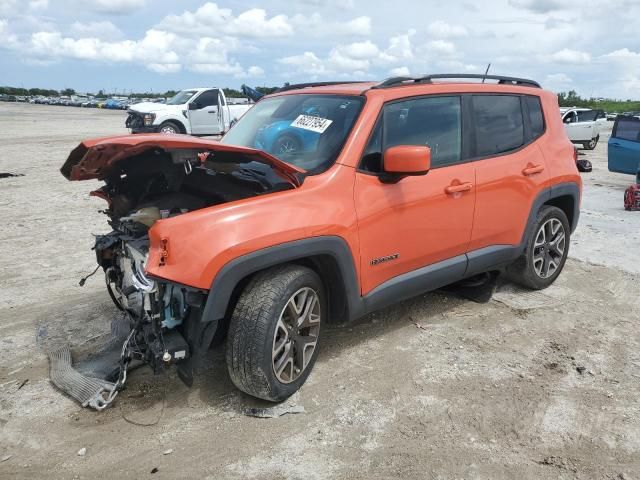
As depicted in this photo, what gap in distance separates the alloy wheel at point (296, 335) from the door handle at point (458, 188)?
4.20ft

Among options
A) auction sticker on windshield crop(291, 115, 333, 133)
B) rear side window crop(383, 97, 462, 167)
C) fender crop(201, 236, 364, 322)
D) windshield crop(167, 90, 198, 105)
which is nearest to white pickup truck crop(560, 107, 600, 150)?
windshield crop(167, 90, 198, 105)

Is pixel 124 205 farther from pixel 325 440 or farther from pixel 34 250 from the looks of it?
pixel 34 250

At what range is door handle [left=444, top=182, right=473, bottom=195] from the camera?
389 cm

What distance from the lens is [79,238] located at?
6.73 m

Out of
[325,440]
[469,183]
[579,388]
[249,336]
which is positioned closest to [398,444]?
[325,440]

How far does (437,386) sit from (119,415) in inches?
76.0

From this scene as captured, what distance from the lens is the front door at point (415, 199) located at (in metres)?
3.48

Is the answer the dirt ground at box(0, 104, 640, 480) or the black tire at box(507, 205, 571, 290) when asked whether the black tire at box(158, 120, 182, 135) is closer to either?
the dirt ground at box(0, 104, 640, 480)

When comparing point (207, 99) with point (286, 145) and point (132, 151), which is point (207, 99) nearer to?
point (286, 145)

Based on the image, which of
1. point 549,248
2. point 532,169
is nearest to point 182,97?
point 549,248

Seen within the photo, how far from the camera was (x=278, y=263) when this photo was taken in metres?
3.08

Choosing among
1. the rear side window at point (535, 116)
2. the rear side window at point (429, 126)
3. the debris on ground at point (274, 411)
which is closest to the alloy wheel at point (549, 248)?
the rear side window at point (535, 116)

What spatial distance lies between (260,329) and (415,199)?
1.41 m

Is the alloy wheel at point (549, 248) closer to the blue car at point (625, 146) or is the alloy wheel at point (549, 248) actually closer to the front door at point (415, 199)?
the front door at point (415, 199)
